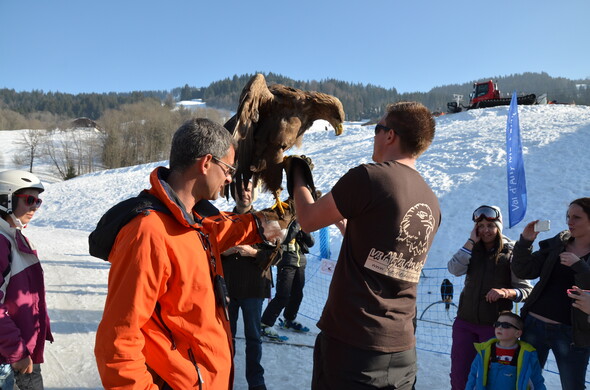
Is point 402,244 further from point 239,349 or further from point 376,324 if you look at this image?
point 239,349

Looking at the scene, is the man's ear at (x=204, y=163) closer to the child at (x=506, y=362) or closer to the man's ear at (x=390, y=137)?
the man's ear at (x=390, y=137)

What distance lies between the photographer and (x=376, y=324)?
1.66 meters

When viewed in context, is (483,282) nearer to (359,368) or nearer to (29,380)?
(359,368)

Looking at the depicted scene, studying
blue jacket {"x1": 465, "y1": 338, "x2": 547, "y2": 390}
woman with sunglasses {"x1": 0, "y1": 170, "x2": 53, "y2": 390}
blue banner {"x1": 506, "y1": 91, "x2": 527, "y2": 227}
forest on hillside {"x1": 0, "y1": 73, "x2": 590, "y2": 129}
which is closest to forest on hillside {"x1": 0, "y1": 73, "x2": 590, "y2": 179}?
forest on hillside {"x1": 0, "y1": 73, "x2": 590, "y2": 129}

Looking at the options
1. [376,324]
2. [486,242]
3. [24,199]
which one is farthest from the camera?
[486,242]

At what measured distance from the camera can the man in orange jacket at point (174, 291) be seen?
1337 mm

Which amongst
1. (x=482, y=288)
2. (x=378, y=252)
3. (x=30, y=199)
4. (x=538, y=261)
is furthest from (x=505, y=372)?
(x=30, y=199)

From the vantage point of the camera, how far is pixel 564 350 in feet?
9.03

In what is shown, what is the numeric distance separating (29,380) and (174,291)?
5.21ft

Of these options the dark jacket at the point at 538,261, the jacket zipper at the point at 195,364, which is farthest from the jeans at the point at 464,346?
the jacket zipper at the point at 195,364

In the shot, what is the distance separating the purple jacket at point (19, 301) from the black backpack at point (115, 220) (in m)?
1.05

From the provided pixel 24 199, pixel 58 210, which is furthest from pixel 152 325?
pixel 58 210

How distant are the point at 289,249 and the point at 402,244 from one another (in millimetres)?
3472

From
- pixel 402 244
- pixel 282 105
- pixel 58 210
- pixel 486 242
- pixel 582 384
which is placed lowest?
pixel 58 210
